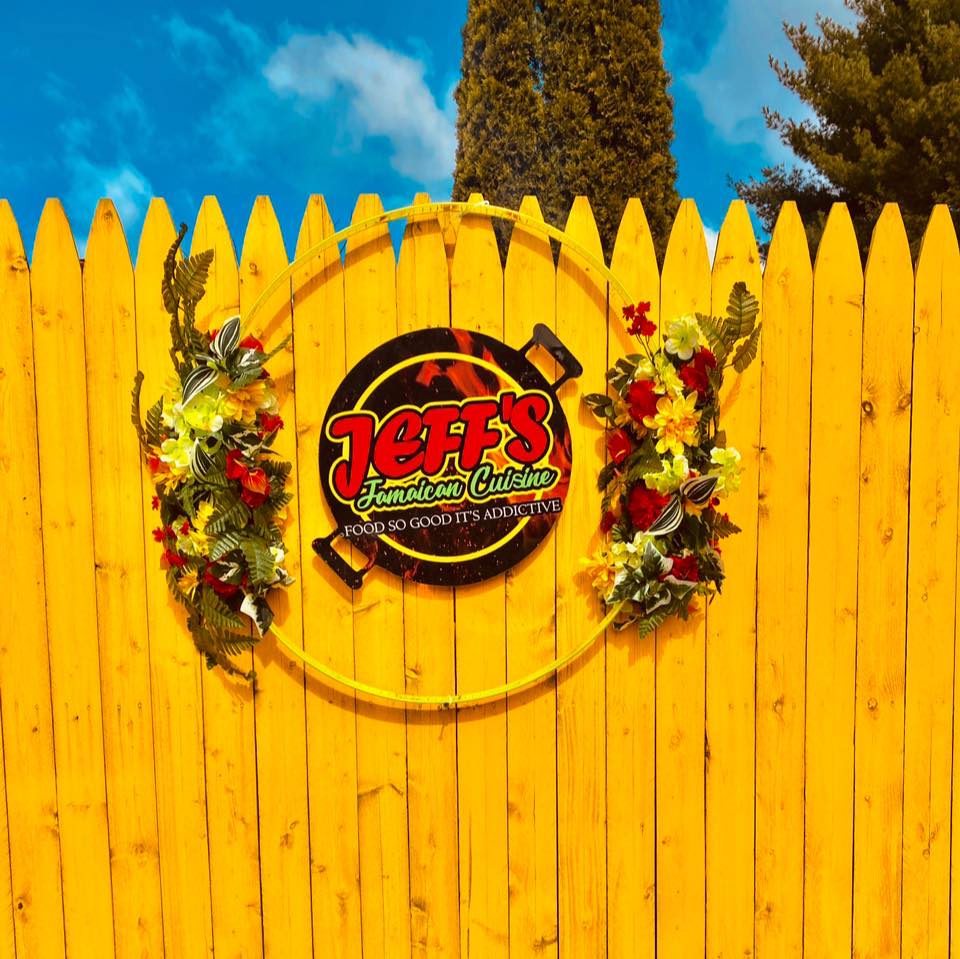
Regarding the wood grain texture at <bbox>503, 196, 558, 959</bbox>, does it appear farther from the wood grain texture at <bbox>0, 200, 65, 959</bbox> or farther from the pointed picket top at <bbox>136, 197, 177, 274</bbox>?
the wood grain texture at <bbox>0, 200, 65, 959</bbox>

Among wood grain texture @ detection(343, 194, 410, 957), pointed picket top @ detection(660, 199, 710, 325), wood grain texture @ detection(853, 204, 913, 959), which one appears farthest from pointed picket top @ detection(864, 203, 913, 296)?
wood grain texture @ detection(343, 194, 410, 957)

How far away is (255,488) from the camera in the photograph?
2428 mm

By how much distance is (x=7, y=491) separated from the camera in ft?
8.63

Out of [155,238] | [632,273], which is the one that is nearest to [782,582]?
[632,273]

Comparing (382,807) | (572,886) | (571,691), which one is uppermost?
(571,691)

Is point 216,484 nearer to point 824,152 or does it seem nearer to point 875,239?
point 875,239

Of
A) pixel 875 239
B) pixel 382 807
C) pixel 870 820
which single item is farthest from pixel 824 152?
pixel 382 807

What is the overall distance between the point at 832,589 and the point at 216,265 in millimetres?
2206

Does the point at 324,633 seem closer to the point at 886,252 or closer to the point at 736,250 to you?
the point at 736,250

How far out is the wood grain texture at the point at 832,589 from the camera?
8.89 ft

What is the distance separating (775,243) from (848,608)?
3.98 ft

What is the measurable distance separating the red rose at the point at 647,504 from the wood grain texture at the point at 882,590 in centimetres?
74

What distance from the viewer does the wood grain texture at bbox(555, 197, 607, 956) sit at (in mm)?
2586

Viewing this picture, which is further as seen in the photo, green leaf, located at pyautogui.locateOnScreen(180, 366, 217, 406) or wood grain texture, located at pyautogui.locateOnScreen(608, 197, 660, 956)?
wood grain texture, located at pyautogui.locateOnScreen(608, 197, 660, 956)
